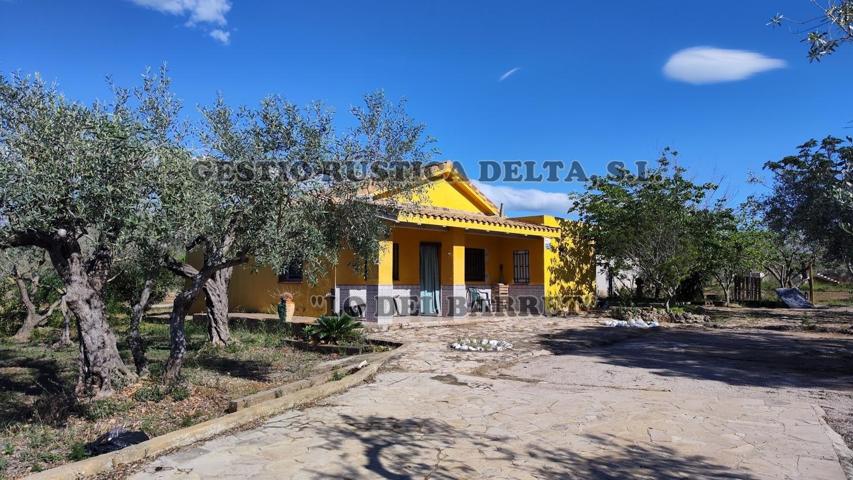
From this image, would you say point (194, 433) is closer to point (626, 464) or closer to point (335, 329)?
point (626, 464)

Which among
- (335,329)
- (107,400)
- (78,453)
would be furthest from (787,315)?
(78,453)

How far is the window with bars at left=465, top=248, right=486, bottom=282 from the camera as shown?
18.3 m

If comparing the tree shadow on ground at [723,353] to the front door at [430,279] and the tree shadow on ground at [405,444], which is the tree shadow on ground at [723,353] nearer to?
the front door at [430,279]

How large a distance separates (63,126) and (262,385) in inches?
160

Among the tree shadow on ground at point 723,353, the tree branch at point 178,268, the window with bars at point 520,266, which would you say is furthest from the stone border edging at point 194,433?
the window with bars at point 520,266

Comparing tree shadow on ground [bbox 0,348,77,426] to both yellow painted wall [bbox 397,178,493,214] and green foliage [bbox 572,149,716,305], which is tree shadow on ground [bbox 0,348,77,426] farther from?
green foliage [bbox 572,149,716,305]

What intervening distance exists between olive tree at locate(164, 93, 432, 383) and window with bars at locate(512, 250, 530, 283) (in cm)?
1126

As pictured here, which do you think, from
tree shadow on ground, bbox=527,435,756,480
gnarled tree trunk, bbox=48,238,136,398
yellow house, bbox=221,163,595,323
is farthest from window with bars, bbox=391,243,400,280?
tree shadow on ground, bbox=527,435,756,480

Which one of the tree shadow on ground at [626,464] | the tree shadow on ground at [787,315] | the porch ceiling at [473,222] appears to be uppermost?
the porch ceiling at [473,222]

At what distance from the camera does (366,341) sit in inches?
447

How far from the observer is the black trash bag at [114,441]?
4875mm

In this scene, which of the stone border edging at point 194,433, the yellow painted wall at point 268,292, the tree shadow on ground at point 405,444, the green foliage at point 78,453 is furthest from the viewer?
the yellow painted wall at point 268,292

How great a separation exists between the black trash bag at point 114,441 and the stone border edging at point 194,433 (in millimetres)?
164

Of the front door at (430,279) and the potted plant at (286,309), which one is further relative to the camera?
the front door at (430,279)
